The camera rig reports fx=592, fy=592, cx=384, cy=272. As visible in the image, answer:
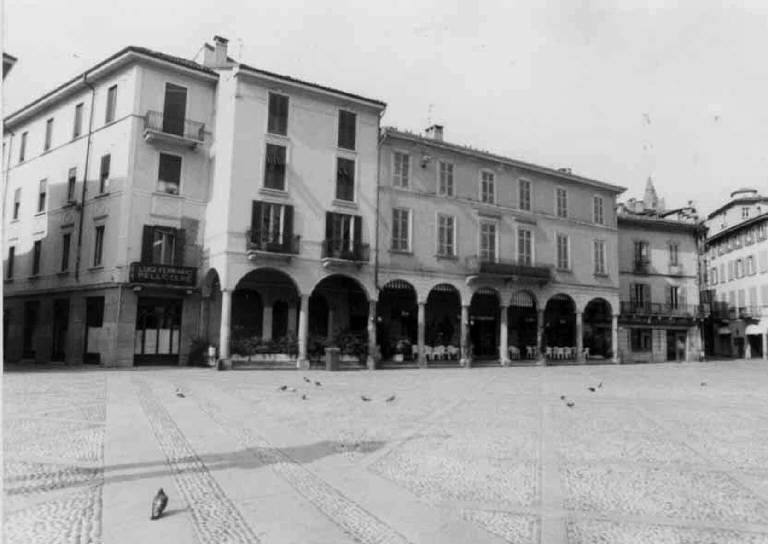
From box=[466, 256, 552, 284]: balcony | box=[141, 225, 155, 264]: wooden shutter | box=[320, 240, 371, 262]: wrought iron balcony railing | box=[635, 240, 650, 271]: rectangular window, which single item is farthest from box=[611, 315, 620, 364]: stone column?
box=[141, 225, 155, 264]: wooden shutter

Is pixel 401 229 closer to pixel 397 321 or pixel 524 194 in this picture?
pixel 397 321

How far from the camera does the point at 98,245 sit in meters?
23.9

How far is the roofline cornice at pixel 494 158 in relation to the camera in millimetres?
26800

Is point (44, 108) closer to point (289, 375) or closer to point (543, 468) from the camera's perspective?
point (289, 375)

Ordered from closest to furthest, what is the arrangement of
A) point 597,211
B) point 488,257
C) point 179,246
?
point 179,246
point 488,257
point 597,211

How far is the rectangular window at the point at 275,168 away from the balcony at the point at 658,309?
74.8 ft

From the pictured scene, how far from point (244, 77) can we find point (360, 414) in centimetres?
1728

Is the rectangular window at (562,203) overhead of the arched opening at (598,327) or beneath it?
overhead

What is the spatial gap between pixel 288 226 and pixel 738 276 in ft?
125

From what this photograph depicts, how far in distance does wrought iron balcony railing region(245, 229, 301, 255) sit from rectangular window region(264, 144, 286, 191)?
2.07 m

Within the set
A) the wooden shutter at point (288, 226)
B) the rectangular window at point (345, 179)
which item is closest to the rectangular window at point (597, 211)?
the rectangular window at point (345, 179)

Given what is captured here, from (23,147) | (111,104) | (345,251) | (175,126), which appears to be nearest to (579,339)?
(345,251)

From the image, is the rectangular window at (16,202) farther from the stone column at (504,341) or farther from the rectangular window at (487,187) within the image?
the stone column at (504,341)

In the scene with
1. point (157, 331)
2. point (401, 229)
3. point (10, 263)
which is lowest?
point (157, 331)
